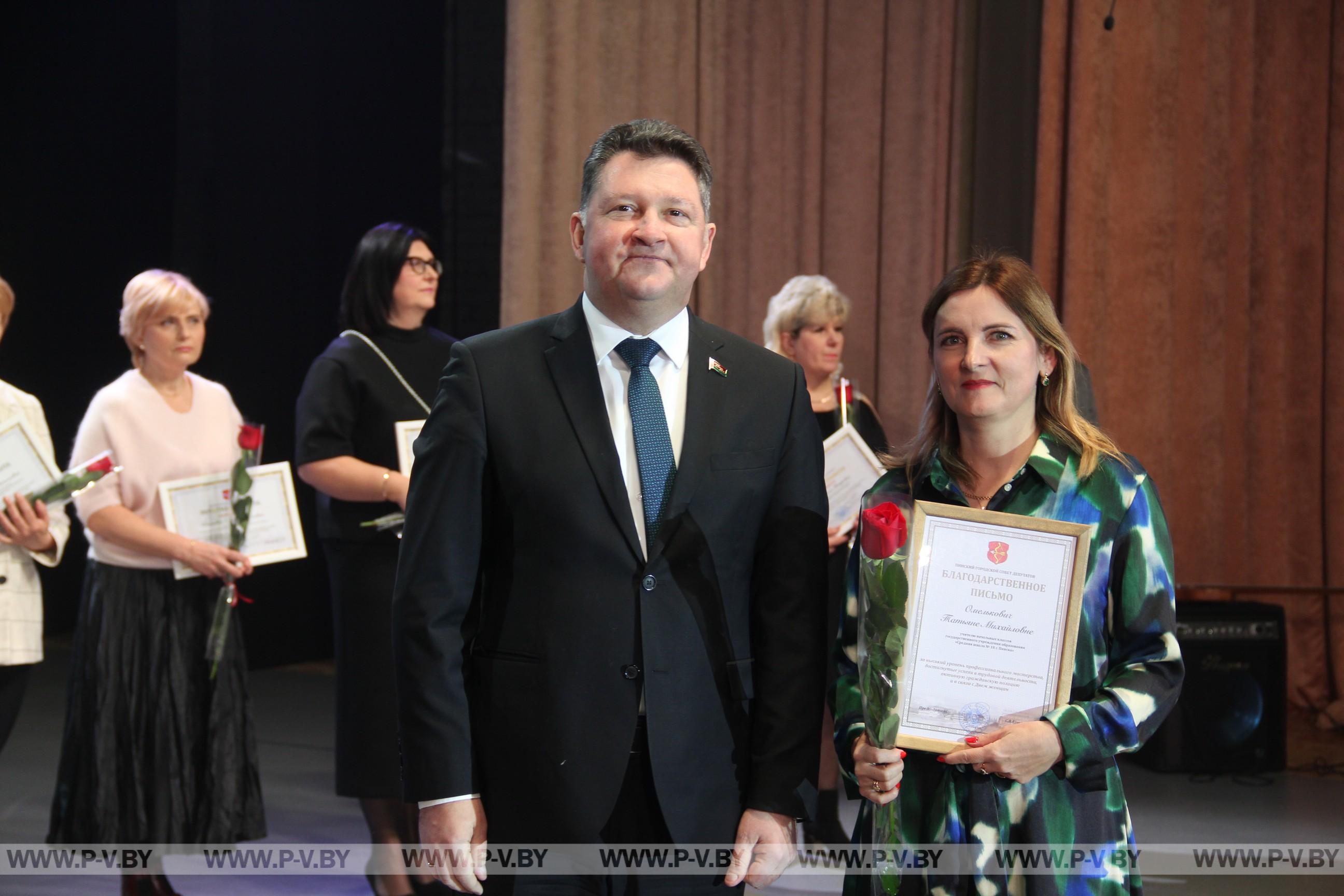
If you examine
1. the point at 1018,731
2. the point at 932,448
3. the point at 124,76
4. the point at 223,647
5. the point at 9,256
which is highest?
the point at 124,76

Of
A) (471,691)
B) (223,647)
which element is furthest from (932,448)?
(223,647)

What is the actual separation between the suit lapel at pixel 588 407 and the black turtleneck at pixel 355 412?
165 centimetres

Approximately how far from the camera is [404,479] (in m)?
3.28

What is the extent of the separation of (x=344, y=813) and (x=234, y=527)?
145 centimetres

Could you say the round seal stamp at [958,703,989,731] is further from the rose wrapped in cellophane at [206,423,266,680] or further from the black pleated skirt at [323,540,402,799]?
the rose wrapped in cellophane at [206,423,266,680]

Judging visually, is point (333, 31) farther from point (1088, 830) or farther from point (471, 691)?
point (1088, 830)

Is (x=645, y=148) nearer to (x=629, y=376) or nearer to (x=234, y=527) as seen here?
(x=629, y=376)

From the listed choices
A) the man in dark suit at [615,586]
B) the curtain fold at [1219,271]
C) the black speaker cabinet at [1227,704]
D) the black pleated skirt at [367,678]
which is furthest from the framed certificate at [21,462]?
the curtain fold at [1219,271]

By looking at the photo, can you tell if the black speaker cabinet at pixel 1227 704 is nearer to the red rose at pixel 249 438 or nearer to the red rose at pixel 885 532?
the red rose at pixel 249 438

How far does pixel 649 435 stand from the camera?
5.85 ft

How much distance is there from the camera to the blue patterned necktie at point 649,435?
1750 millimetres

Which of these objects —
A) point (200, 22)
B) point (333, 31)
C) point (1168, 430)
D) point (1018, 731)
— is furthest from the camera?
point (333, 31)

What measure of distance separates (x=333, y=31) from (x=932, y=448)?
6051mm

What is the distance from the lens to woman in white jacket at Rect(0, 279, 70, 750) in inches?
119
